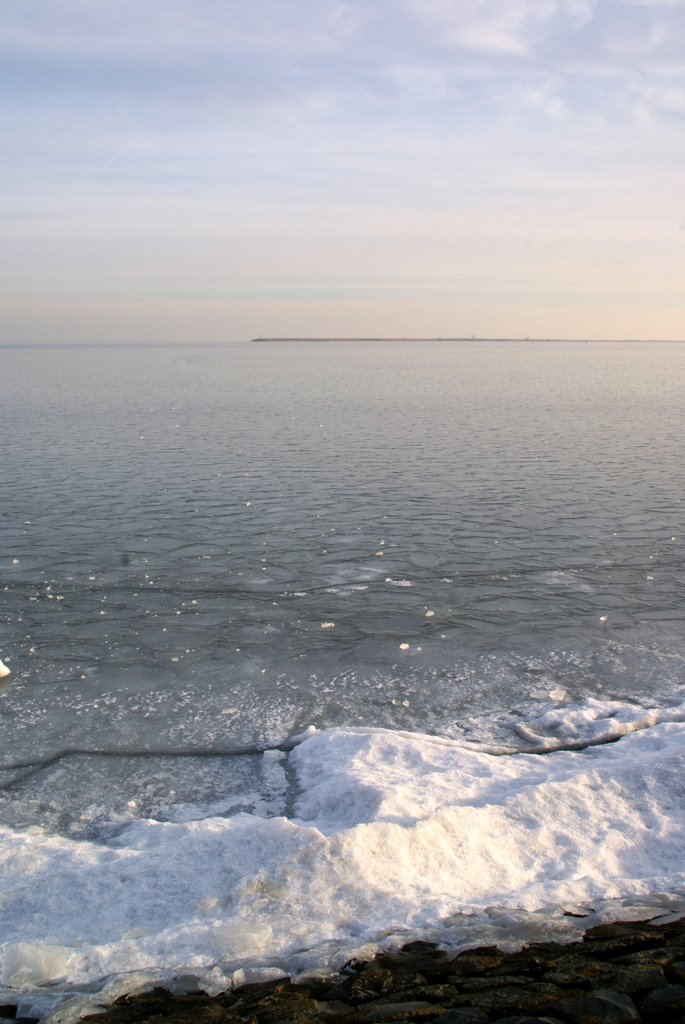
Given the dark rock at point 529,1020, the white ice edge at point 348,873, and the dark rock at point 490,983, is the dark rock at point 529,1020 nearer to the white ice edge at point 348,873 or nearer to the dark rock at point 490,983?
the dark rock at point 490,983

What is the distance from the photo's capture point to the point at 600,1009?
3.70 meters

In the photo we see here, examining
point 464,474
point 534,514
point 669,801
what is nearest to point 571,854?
point 669,801

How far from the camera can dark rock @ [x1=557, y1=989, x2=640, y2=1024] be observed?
12.0 ft

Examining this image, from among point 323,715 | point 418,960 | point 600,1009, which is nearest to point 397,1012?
point 418,960

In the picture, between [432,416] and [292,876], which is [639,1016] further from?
[432,416]

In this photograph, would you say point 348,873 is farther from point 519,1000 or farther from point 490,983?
point 519,1000

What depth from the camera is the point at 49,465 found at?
20141 mm

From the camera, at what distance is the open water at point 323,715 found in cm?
498

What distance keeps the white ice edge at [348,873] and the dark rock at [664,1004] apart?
89 centimetres

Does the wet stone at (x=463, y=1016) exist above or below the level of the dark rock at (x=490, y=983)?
above

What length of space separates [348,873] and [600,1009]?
6.04 feet

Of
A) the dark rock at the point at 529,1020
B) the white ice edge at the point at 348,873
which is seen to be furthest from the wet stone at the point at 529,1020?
the white ice edge at the point at 348,873

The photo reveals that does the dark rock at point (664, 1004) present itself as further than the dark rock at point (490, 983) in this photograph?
No

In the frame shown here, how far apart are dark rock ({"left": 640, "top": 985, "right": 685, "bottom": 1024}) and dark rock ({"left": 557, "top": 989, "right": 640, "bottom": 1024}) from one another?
0.06m
